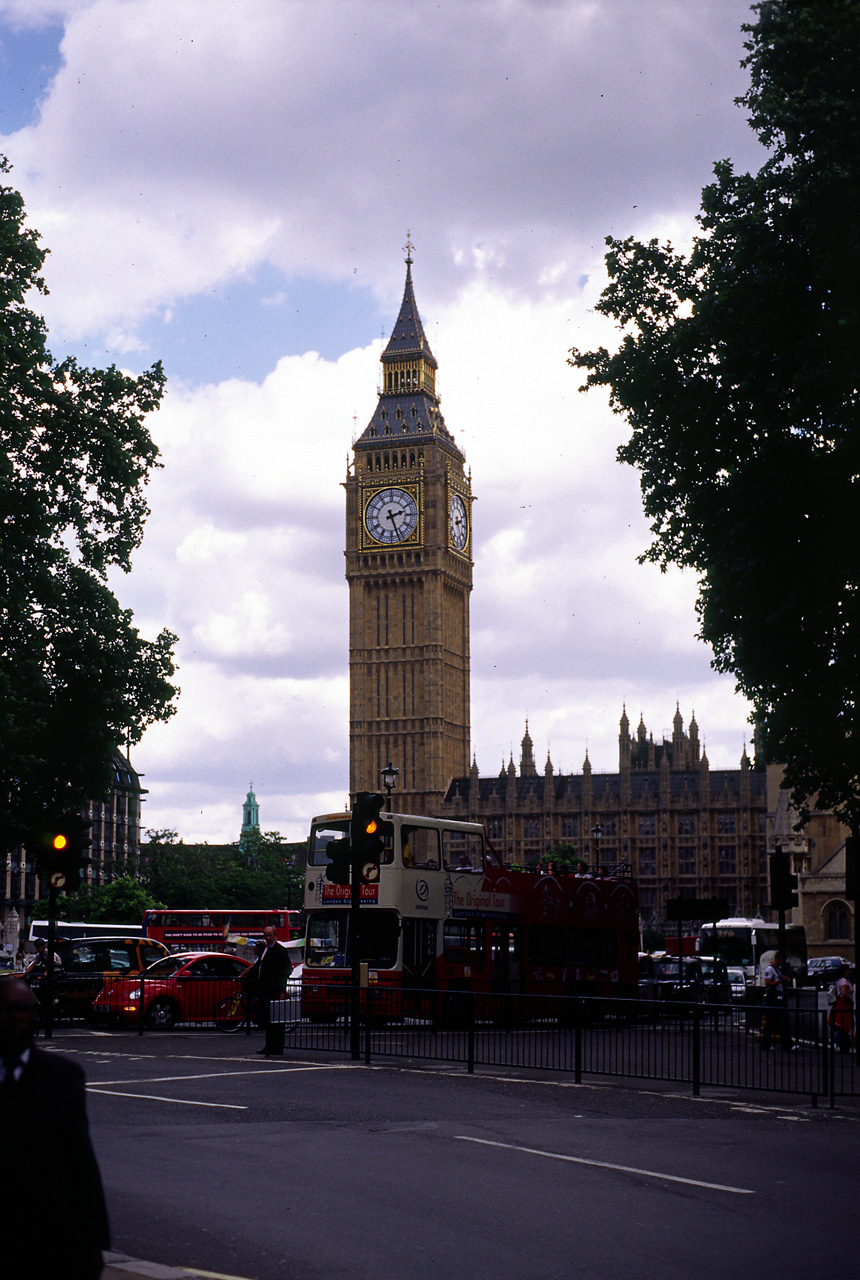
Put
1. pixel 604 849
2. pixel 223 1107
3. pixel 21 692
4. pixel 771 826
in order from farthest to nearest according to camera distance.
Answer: pixel 604 849, pixel 771 826, pixel 21 692, pixel 223 1107

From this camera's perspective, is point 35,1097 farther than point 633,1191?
No

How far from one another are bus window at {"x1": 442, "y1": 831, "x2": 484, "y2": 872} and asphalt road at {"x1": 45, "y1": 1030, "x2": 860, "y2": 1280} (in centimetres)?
1246

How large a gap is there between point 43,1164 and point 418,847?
78.4ft

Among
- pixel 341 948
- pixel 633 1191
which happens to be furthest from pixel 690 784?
pixel 633 1191

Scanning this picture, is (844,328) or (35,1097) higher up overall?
(844,328)

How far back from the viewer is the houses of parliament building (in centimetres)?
12800

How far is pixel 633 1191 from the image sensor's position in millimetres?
9875

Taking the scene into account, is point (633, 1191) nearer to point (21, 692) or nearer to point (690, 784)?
point (21, 692)

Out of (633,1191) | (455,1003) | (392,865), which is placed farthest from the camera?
(392,865)

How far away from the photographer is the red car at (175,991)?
88.8 ft

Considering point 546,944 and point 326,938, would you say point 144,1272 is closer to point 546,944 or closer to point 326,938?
point 326,938

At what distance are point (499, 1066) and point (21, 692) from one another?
11.1 m

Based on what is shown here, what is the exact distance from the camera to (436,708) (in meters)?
129

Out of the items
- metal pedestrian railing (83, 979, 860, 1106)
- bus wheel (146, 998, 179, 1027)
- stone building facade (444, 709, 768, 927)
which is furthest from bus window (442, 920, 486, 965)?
stone building facade (444, 709, 768, 927)
